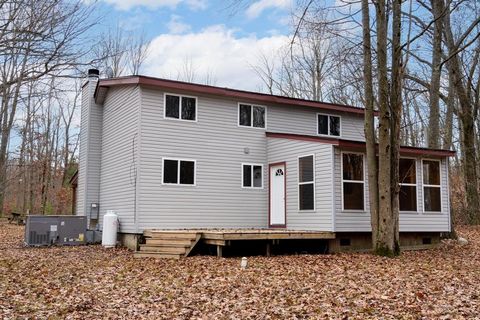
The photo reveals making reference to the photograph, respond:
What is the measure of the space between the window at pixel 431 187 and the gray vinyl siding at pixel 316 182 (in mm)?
3767

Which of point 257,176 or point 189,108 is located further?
point 257,176

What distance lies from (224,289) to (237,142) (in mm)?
8250

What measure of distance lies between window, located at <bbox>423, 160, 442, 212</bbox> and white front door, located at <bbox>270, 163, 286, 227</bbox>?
444 cm

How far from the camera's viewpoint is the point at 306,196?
44.2 ft

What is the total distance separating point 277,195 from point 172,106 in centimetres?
443

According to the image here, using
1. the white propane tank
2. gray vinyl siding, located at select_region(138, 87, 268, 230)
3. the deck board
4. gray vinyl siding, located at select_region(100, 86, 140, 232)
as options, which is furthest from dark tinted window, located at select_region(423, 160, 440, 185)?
the white propane tank

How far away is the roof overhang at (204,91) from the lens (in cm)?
1370

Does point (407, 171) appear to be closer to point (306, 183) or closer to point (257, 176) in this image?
point (306, 183)

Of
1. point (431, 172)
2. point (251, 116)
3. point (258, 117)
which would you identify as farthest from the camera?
point (258, 117)

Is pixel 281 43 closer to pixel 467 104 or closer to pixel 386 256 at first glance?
pixel 386 256

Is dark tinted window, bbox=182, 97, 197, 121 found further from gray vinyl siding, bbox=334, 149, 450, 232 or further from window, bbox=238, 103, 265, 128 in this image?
gray vinyl siding, bbox=334, 149, 450, 232

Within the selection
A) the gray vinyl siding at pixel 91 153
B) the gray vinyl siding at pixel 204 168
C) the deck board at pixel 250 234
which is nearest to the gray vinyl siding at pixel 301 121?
the gray vinyl siding at pixel 204 168

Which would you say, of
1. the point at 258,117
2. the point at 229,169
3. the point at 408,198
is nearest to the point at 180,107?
the point at 229,169

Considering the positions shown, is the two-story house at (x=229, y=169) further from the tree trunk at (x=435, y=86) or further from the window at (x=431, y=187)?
the tree trunk at (x=435, y=86)
